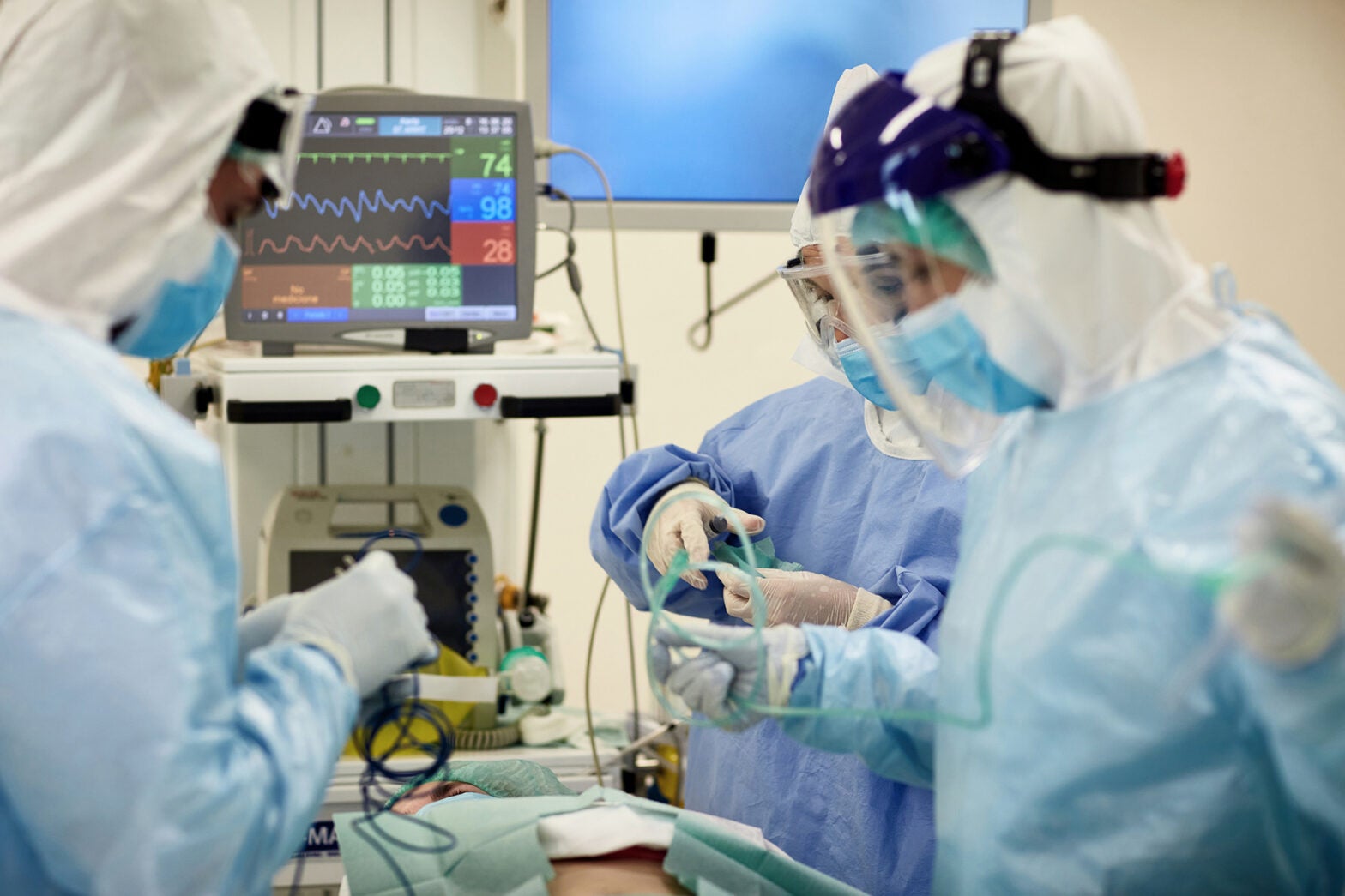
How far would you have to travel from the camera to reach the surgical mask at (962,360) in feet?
3.52

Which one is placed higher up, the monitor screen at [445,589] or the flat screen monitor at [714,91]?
the flat screen monitor at [714,91]

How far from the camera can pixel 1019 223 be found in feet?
3.26

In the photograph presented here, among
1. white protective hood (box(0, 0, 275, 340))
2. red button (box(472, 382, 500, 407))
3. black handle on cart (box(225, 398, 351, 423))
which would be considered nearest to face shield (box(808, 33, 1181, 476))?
white protective hood (box(0, 0, 275, 340))

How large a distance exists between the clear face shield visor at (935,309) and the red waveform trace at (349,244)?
1.00 metres

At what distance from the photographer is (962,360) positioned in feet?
3.60

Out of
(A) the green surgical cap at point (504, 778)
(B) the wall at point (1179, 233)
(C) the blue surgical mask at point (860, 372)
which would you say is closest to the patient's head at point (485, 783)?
(A) the green surgical cap at point (504, 778)

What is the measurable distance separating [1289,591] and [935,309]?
0.41 m

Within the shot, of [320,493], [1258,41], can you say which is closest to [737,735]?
[320,493]

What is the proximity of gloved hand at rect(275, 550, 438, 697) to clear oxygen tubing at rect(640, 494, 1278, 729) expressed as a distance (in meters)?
0.26

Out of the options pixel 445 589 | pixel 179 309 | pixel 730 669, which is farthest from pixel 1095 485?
pixel 445 589

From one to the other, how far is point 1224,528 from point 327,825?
153cm

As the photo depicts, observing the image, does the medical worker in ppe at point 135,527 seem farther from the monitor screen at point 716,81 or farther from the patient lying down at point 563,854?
the monitor screen at point 716,81

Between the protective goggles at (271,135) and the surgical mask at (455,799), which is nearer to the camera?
the protective goggles at (271,135)

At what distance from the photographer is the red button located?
1955mm
